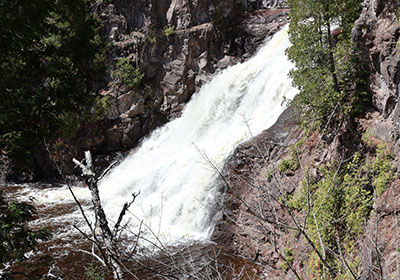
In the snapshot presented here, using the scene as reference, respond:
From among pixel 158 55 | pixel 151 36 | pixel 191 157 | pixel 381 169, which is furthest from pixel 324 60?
pixel 151 36

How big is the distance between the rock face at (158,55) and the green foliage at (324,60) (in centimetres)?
1009

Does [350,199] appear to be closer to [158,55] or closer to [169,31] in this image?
[158,55]

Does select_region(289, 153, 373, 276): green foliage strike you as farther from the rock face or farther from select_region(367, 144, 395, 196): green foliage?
the rock face

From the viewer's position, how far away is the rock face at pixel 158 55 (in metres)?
17.6

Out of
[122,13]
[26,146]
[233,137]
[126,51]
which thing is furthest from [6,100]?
[122,13]

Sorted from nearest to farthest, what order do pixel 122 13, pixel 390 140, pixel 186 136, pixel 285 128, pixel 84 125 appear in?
pixel 390 140, pixel 285 128, pixel 186 136, pixel 84 125, pixel 122 13

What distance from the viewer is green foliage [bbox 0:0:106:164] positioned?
13.5 ft

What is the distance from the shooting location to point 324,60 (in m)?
8.08

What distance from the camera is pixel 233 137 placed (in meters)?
12.6

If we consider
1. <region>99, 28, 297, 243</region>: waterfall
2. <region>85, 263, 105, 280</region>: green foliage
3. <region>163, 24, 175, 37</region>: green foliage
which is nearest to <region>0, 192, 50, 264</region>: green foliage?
<region>85, 263, 105, 280</region>: green foliage

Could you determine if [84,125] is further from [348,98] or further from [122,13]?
[348,98]

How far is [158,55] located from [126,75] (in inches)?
95.1

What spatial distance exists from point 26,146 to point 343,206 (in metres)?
6.69

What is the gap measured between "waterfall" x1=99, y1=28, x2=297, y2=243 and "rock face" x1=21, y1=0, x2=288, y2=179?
99 centimetres
